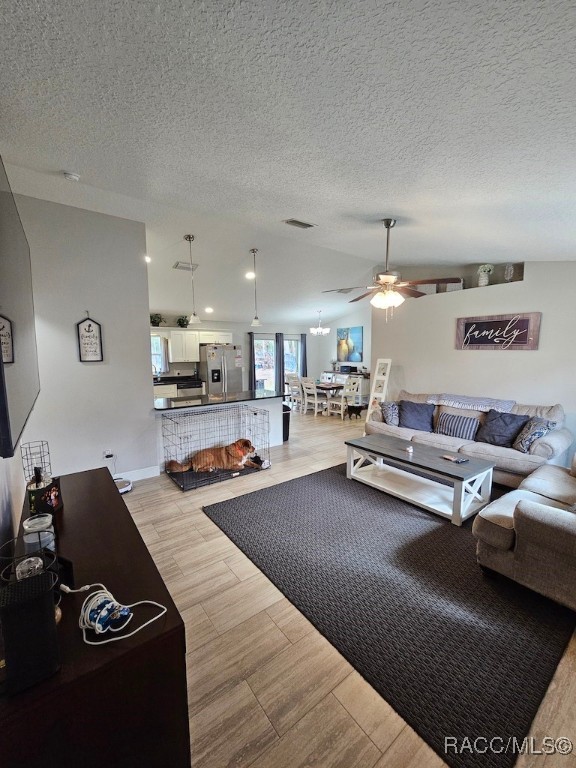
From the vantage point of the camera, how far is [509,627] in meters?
1.85

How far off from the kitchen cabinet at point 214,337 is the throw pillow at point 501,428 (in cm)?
595

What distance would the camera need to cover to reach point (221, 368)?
715cm

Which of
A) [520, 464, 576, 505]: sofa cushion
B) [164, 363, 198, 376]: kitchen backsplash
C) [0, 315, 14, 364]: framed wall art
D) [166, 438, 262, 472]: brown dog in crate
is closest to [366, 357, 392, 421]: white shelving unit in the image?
[166, 438, 262, 472]: brown dog in crate

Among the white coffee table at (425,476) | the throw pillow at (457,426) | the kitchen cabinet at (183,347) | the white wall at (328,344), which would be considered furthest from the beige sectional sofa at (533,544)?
the white wall at (328,344)

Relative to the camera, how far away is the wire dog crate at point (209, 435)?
160 inches

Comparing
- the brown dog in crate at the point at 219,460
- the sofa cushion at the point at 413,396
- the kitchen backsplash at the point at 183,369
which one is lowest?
the brown dog in crate at the point at 219,460

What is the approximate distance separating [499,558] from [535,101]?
2432 millimetres

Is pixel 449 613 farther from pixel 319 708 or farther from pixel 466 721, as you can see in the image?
pixel 319 708

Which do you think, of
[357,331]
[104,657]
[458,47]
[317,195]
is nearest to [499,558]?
[104,657]

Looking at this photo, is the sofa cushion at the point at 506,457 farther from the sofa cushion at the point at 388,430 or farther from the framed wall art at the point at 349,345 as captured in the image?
the framed wall art at the point at 349,345

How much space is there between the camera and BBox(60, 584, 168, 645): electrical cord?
909mm

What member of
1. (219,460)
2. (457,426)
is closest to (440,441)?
(457,426)

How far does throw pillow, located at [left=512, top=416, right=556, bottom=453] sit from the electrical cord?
12.8ft

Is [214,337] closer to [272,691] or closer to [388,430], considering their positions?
[388,430]
